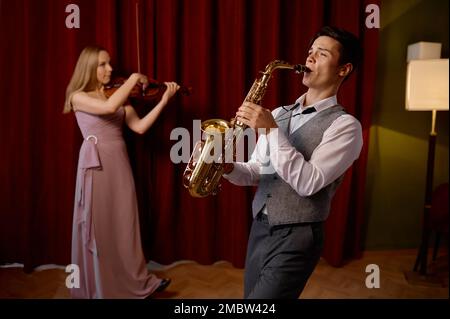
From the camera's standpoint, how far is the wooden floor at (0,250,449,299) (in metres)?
2.47

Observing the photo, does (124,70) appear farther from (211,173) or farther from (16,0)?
(211,173)

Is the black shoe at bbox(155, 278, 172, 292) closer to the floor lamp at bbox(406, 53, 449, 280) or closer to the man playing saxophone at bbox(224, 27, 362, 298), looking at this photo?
the man playing saxophone at bbox(224, 27, 362, 298)

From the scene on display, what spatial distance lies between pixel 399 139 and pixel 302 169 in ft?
7.37

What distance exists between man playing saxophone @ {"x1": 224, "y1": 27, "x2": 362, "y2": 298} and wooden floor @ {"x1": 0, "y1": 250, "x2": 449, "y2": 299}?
3.96ft

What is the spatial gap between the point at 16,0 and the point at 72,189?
1307mm

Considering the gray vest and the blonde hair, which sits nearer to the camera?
the gray vest

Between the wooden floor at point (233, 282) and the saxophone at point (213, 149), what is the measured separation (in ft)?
4.00

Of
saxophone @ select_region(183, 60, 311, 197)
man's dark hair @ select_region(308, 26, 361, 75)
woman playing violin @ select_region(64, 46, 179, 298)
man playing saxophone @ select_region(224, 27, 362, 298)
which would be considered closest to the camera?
man playing saxophone @ select_region(224, 27, 362, 298)

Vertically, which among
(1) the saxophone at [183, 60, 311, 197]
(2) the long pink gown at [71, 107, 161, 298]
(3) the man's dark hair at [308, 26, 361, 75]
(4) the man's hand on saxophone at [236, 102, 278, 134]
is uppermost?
(3) the man's dark hair at [308, 26, 361, 75]

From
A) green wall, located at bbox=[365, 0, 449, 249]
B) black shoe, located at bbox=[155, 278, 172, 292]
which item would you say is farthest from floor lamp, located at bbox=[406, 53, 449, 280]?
black shoe, located at bbox=[155, 278, 172, 292]

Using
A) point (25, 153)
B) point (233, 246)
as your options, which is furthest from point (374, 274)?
point (25, 153)

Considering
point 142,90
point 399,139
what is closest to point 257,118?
point 142,90

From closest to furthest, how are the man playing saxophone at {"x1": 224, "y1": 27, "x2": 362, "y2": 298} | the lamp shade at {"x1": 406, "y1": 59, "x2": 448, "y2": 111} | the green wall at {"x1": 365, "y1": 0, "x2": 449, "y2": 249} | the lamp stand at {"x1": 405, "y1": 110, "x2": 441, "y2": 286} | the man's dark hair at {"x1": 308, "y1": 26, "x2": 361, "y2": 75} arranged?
the man playing saxophone at {"x1": 224, "y1": 27, "x2": 362, "y2": 298} → the man's dark hair at {"x1": 308, "y1": 26, "x2": 361, "y2": 75} → the lamp shade at {"x1": 406, "y1": 59, "x2": 448, "y2": 111} → the lamp stand at {"x1": 405, "y1": 110, "x2": 441, "y2": 286} → the green wall at {"x1": 365, "y1": 0, "x2": 449, "y2": 249}

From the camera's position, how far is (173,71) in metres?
2.58
